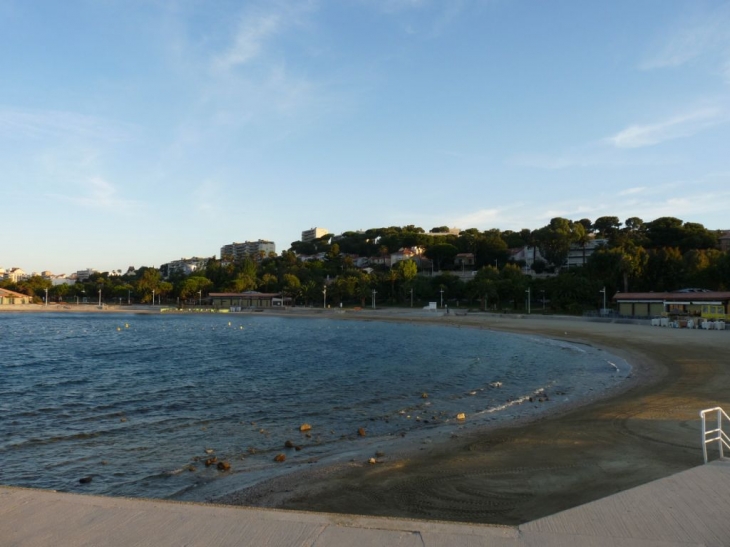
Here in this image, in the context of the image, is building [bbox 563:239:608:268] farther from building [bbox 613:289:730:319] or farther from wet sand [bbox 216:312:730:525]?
wet sand [bbox 216:312:730:525]

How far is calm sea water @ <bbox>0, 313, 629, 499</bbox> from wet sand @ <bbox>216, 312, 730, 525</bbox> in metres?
1.53

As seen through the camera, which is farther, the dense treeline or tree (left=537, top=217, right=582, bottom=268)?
tree (left=537, top=217, right=582, bottom=268)

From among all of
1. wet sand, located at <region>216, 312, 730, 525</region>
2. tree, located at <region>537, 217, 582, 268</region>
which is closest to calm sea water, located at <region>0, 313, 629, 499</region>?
wet sand, located at <region>216, 312, 730, 525</region>

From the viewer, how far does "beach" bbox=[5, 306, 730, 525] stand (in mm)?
9938

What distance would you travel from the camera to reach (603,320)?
223ft

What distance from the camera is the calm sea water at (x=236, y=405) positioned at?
13.5 meters

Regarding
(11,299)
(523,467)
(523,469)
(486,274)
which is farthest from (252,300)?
(523,469)

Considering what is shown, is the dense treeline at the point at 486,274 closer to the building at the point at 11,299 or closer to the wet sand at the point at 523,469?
the building at the point at 11,299

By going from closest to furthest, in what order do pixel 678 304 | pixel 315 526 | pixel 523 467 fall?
pixel 315 526, pixel 523 467, pixel 678 304

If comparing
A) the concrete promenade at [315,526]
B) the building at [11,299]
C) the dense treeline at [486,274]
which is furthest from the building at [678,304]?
the building at [11,299]

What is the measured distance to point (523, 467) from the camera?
1205 centimetres

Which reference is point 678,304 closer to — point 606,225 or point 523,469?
point 523,469

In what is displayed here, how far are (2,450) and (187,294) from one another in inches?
5818

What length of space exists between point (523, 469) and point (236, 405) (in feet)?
44.4
